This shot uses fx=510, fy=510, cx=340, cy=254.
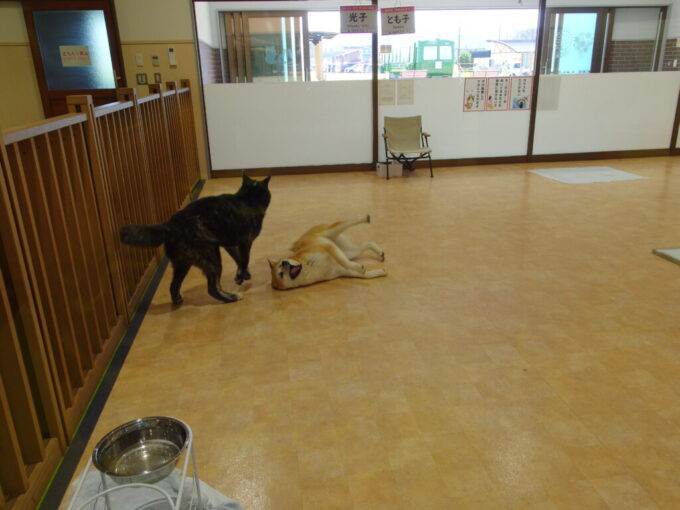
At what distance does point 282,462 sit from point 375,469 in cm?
30

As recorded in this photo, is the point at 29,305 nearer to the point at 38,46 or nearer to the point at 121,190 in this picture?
the point at 121,190

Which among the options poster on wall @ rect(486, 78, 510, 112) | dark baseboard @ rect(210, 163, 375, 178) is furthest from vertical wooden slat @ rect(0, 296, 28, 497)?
poster on wall @ rect(486, 78, 510, 112)

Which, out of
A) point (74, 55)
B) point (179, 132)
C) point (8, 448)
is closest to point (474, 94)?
point (179, 132)

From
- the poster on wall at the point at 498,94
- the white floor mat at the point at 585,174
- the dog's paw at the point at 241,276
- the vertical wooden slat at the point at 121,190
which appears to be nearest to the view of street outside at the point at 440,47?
the poster on wall at the point at 498,94

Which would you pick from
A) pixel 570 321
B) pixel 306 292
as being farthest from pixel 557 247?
pixel 306 292

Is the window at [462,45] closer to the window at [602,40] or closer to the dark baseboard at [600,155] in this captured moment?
the window at [602,40]

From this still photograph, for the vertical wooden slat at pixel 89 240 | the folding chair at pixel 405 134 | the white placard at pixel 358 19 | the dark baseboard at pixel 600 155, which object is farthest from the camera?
the dark baseboard at pixel 600 155

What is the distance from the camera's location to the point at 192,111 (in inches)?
237

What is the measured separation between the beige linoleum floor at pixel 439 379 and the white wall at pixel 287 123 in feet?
9.89

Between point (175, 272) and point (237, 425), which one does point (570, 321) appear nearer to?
point (237, 425)

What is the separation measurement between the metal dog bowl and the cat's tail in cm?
117

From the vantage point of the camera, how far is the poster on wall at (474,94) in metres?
6.49

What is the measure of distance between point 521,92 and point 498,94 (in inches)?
12.1

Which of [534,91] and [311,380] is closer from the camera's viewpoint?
[311,380]
